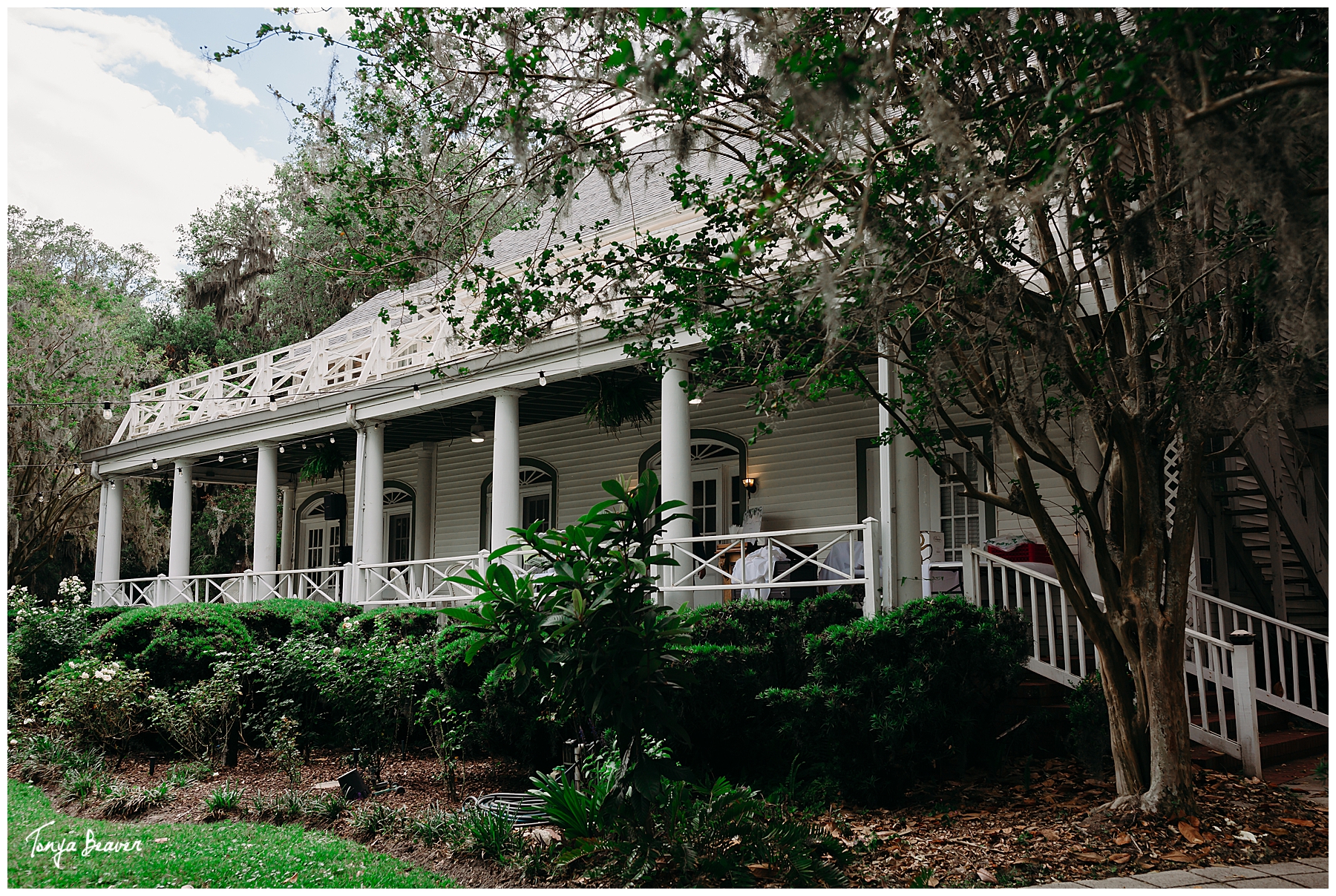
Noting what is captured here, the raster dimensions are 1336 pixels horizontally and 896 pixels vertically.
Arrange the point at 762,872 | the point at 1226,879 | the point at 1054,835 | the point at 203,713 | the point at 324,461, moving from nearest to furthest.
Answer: the point at 1226,879, the point at 762,872, the point at 1054,835, the point at 203,713, the point at 324,461

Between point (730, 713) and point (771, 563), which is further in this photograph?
point (771, 563)

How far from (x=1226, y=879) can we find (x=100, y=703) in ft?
27.5

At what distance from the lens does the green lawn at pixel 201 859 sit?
4871mm

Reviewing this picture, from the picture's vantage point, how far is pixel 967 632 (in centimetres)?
673

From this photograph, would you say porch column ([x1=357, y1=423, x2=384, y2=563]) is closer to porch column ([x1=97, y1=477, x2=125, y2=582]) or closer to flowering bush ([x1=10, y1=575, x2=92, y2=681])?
flowering bush ([x1=10, y1=575, x2=92, y2=681])

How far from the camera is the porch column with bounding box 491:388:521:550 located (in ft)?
37.3

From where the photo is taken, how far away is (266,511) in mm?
14938


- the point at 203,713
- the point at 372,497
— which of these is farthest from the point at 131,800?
the point at 372,497

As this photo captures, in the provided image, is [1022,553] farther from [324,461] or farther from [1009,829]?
[324,461]

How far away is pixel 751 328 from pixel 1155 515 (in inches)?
107

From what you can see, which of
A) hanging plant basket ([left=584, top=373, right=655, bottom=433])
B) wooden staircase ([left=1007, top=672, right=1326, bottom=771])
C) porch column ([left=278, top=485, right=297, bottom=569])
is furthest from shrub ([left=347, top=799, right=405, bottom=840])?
porch column ([left=278, top=485, right=297, bottom=569])

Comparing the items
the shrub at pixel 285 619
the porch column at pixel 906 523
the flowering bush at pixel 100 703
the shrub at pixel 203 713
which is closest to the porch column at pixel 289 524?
the shrub at pixel 285 619

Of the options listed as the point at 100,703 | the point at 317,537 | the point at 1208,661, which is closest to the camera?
the point at 100,703

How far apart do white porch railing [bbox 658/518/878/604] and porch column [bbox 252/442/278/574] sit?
22.8 feet
